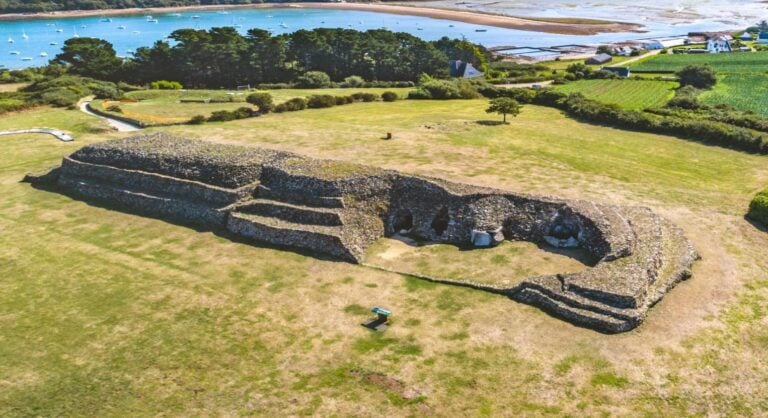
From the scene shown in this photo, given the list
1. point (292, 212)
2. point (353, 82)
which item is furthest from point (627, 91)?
point (292, 212)

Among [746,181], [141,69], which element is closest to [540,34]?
[141,69]

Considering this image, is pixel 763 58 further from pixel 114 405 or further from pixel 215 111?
pixel 114 405

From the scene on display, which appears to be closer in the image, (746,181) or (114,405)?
(114,405)

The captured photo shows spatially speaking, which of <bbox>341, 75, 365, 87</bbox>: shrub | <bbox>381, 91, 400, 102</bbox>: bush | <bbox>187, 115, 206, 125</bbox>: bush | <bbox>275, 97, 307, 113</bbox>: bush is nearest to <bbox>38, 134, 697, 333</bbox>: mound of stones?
<bbox>187, 115, 206, 125</bbox>: bush

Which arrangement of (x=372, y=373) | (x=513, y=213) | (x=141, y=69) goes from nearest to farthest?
(x=372, y=373) < (x=513, y=213) < (x=141, y=69)

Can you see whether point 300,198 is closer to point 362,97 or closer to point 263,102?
point 263,102

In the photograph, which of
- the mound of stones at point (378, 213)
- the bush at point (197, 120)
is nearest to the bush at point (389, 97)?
the bush at point (197, 120)

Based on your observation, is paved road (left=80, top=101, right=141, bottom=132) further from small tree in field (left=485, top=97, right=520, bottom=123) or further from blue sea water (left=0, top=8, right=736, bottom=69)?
blue sea water (left=0, top=8, right=736, bottom=69)
